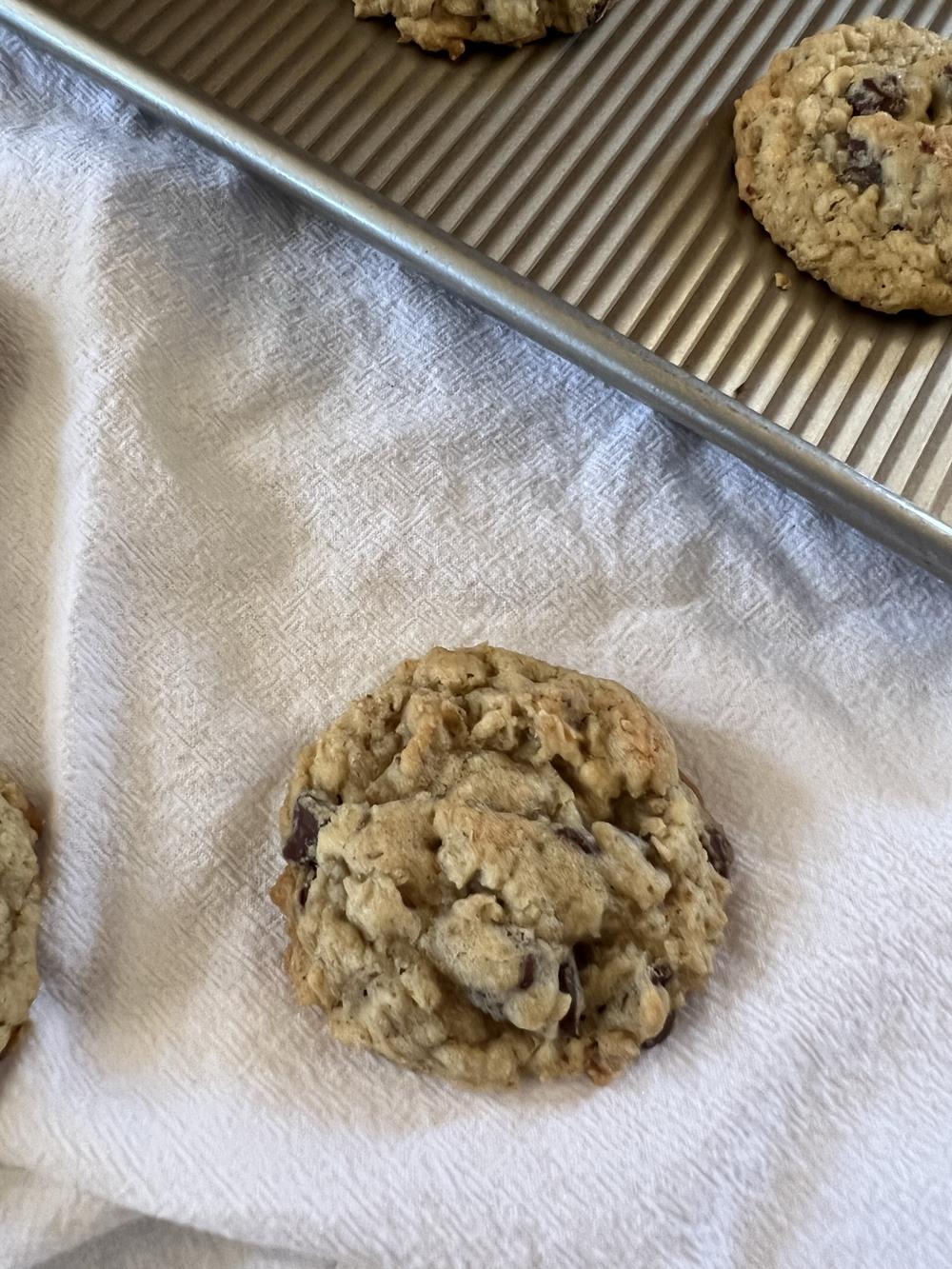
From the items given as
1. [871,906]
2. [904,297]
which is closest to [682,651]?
[871,906]

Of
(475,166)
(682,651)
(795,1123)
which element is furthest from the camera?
(475,166)

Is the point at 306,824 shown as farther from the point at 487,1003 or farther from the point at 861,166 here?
the point at 861,166

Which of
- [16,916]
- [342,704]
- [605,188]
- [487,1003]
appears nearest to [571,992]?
[487,1003]

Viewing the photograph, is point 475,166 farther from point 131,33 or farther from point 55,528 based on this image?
point 55,528

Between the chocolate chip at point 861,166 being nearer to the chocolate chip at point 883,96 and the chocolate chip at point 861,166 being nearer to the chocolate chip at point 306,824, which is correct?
the chocolate chip at point 883,96

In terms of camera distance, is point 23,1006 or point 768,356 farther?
point 768,356

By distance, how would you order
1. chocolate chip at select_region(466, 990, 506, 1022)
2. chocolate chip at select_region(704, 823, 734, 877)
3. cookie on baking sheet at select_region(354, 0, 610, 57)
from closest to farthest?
1. chocolate chip at select_region(466, 990, 506, 1022)
2. chocolate chip at select_region(704, 823, 734, 877)
3. cookie on baking sheet at select_region(354, 0, 610, 57)

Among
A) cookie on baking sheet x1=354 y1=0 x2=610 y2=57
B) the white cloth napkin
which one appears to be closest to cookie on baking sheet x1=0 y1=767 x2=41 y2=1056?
the white cloth napkin

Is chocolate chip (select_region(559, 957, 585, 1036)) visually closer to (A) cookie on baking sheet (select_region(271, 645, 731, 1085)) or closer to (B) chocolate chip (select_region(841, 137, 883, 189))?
(A) cookie on baking sheet (select_region(271, 645, 731, 1085))

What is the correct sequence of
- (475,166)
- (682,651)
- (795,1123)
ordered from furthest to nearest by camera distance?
(475,166) < (682,651) < (795,1123)
